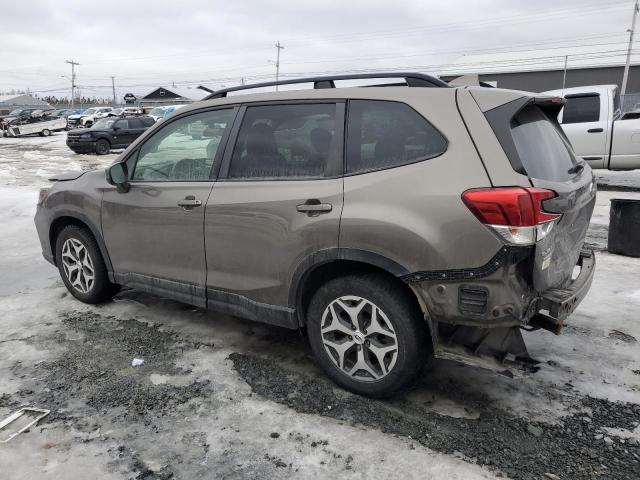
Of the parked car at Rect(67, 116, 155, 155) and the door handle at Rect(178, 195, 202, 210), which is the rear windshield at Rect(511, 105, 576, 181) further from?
the parked car at Rect(67, 116, 155, 155)

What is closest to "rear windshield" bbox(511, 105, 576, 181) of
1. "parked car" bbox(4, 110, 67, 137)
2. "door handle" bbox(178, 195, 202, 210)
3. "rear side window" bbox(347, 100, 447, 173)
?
"rear side window" bbox(347, 100, 447, 173)

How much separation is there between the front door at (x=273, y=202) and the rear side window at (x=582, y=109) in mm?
9308

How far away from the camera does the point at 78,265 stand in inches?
183

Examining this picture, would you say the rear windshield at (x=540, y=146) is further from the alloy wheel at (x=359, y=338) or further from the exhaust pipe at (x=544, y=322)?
the alloy wheel at (x=359, y=338)

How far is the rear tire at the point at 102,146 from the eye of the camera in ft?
68.0

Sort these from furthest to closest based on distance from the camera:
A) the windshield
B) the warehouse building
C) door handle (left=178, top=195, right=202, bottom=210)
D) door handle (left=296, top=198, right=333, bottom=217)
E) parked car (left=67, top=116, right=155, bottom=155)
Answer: the warehouse building, the windshield, parked car (left=67, top=116, right=155, bottom=155), door handle (left=178, top=195, right=202, bottom=210), door handle (left=296, top=198, right=333, bottom=217)

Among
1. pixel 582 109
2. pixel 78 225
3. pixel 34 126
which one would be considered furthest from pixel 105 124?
pixel 78 225

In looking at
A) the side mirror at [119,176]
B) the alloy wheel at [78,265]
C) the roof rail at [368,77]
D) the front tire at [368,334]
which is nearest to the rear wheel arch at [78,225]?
the alloy wheel at [78,265]

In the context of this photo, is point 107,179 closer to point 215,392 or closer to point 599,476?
point 215,392

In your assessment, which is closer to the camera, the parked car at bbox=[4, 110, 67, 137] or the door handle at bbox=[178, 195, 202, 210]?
the door handle at bbox=[178, 195, 202, 210]

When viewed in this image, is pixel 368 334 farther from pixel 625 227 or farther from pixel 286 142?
pixel 625 227

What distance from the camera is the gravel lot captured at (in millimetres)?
2545

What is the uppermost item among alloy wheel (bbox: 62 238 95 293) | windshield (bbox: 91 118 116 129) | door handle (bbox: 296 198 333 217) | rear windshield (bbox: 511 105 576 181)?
windshield (bbox: 91 118 116 129)

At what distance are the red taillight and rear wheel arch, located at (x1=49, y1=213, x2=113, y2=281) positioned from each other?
10.3 feet
